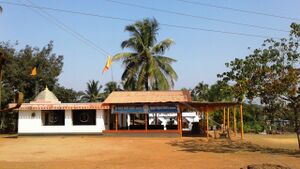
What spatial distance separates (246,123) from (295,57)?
24.0 meters

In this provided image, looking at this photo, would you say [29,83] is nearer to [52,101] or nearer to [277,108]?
[52,101]

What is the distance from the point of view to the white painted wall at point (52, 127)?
2845 cm

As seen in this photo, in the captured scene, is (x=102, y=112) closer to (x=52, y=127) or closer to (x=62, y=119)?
(x=62, y=119)

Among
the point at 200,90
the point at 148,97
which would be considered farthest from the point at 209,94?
the point at 148,97

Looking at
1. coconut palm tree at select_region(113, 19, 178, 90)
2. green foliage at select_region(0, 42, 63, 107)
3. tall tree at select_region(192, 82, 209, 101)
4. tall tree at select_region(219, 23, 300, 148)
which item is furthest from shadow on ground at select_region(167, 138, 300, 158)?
tall tree at select_region(192, 82, 209, 101)

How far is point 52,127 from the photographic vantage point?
2870 centimetres

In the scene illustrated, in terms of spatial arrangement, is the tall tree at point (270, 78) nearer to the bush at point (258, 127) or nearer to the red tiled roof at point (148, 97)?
the red tiled roof at point (148, 97)

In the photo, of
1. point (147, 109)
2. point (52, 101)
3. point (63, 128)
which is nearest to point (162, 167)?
point (147, 109)

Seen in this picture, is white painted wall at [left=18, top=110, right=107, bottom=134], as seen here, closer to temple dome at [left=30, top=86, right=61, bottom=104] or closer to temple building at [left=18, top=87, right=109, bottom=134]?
temple building at [left=18, top=87, right=109, bottom=134]

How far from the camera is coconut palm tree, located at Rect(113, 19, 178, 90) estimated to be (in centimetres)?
3219

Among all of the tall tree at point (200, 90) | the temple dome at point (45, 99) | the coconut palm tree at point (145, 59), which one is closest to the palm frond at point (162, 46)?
the coconut palm tree at point (145, 59)

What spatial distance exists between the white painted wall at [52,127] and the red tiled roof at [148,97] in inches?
69.3

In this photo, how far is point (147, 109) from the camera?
26.8 m

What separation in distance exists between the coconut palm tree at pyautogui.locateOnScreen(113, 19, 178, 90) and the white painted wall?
5672 millimetres
